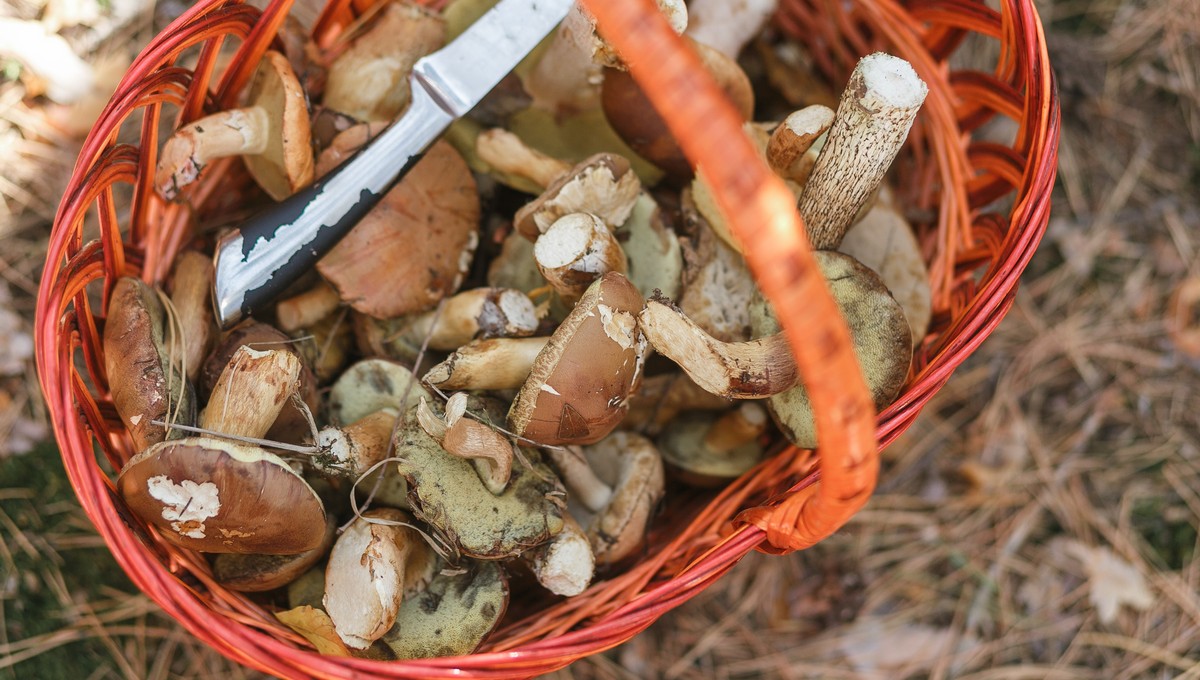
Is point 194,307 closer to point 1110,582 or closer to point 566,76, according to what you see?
point 566,76

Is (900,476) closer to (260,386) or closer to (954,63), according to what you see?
(954,63)

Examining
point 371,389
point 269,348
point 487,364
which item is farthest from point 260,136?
point 487,364

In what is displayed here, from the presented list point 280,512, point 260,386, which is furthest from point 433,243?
point 280,512

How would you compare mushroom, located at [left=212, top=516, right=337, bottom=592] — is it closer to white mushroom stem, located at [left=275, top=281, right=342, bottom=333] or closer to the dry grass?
white mushroom stem, located at [left=275, top=281, right=342, bottom=333]

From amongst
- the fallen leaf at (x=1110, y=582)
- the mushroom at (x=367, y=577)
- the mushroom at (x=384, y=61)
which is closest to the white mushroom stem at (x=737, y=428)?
the mushroom at (x=367, y=577)

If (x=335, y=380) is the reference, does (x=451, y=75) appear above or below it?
above

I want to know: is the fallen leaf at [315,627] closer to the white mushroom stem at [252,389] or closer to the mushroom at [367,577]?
the mushroom at [367,577]
